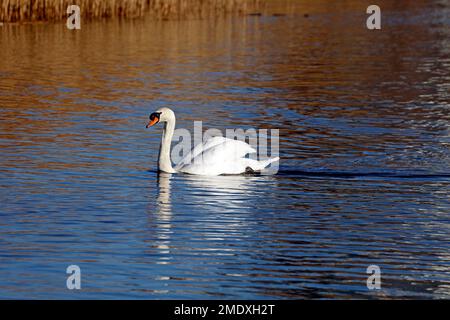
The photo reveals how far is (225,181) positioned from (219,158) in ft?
1.02

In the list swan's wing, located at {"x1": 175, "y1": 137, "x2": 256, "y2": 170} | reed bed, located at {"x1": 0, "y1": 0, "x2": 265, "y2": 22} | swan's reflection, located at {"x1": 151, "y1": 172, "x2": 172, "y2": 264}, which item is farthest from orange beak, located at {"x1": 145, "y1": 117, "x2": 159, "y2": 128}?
reed bed, located at {"x1": 0, "y1": 0, "x2": 265, "y2": 22}

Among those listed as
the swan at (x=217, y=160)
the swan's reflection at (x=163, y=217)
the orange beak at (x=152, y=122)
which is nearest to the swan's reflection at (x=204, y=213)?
the swan's reflection at (x=163, y=217)

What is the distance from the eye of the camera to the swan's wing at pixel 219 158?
1407 cm

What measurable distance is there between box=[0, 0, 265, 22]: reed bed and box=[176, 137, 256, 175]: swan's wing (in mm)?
20478

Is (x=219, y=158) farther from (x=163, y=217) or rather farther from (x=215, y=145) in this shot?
(x=163, y=217)

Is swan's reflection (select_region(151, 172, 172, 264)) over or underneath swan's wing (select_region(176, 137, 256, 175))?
underneath

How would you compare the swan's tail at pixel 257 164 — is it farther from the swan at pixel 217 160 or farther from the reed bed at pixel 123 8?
the reed bed at pixel 123 8

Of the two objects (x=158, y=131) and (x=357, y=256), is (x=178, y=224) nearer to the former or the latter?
(x=357, y=256)

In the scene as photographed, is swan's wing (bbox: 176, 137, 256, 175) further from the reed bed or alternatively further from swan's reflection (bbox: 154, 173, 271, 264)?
the reed bed

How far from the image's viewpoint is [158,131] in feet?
59.3

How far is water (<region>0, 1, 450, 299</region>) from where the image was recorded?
9602 mm

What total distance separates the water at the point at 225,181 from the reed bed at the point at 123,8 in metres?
4.75
